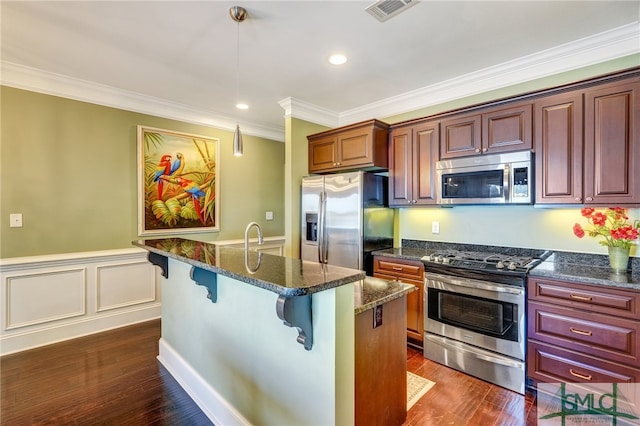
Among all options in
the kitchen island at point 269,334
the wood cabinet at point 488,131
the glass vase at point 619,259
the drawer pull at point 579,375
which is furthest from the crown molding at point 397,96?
the drawer pull at point 579,375

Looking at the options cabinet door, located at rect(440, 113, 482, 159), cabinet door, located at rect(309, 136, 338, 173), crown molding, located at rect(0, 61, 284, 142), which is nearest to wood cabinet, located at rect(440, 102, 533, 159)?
cabinet door, located at rect(440, 113, 482, 159)

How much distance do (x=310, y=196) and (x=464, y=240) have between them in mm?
1786

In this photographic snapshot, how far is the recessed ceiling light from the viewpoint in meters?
2.58

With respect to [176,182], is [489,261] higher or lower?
lower

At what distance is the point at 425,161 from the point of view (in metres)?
3.12

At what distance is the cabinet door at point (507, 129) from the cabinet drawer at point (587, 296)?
1.13 meters

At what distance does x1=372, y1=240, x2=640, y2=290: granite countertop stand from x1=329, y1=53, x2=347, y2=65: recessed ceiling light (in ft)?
6.34

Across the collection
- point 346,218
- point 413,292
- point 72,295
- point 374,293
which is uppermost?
point 346,218

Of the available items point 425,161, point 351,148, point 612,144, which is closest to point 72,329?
point 351,148

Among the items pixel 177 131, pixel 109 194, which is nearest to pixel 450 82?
pixel 177 131

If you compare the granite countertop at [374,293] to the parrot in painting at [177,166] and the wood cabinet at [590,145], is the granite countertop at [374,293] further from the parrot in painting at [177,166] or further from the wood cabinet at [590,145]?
the parrot in painting at [177,166]

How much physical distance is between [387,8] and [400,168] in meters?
1.66

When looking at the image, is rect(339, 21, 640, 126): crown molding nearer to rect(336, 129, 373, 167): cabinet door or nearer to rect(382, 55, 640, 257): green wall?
rect(382, 55, 640, 257): green wall

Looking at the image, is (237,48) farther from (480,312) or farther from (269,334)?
(480,312)
